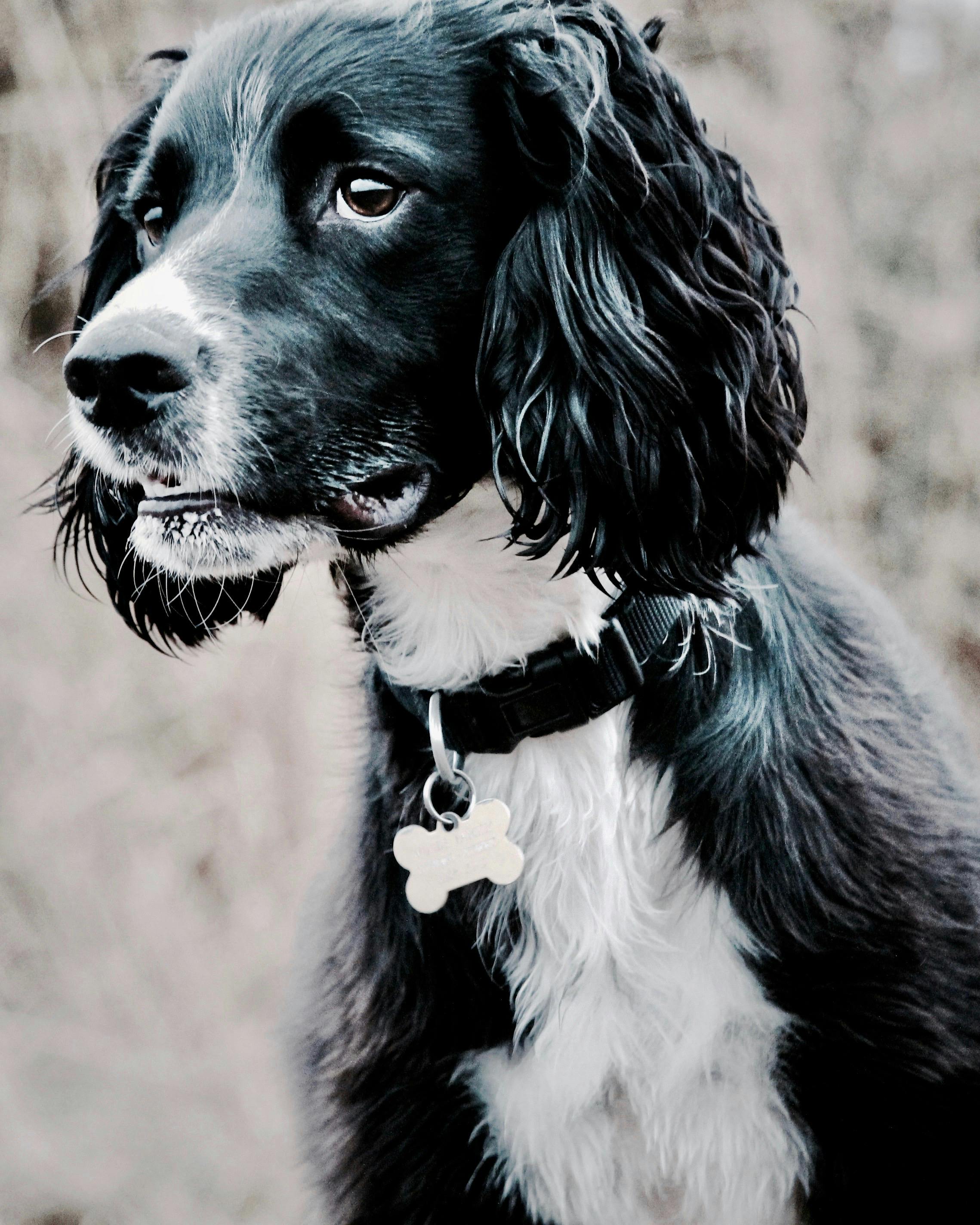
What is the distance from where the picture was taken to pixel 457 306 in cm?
177

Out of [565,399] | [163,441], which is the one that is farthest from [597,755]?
[163,441]

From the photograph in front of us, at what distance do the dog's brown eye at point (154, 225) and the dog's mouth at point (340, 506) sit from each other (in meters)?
0.44

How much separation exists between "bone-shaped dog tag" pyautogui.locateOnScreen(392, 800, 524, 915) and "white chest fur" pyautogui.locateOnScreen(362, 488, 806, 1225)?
0.10m

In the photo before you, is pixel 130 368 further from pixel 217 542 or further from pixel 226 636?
pixel 226 636

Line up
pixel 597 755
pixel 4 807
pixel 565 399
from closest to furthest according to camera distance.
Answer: pixel 565 399 < pixel 597 755 < pixel 4 807

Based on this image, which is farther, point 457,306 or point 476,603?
point 476,603

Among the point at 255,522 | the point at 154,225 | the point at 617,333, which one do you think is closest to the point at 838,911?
the point at 617,333

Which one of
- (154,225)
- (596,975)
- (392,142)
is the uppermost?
(392,142)

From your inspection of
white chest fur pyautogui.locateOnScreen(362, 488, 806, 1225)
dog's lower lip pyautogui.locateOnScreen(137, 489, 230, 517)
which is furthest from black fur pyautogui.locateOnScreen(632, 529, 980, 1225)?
dog's lower lip pyautogui.locateOnScreen(137, 489, 230, 517)

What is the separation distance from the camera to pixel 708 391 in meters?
1.81

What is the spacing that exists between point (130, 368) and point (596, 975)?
43.3 inches

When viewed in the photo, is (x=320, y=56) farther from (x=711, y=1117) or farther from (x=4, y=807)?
(x=4, y=807)

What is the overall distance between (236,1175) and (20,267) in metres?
2.46

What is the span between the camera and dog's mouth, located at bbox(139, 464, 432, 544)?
174 centimetres
